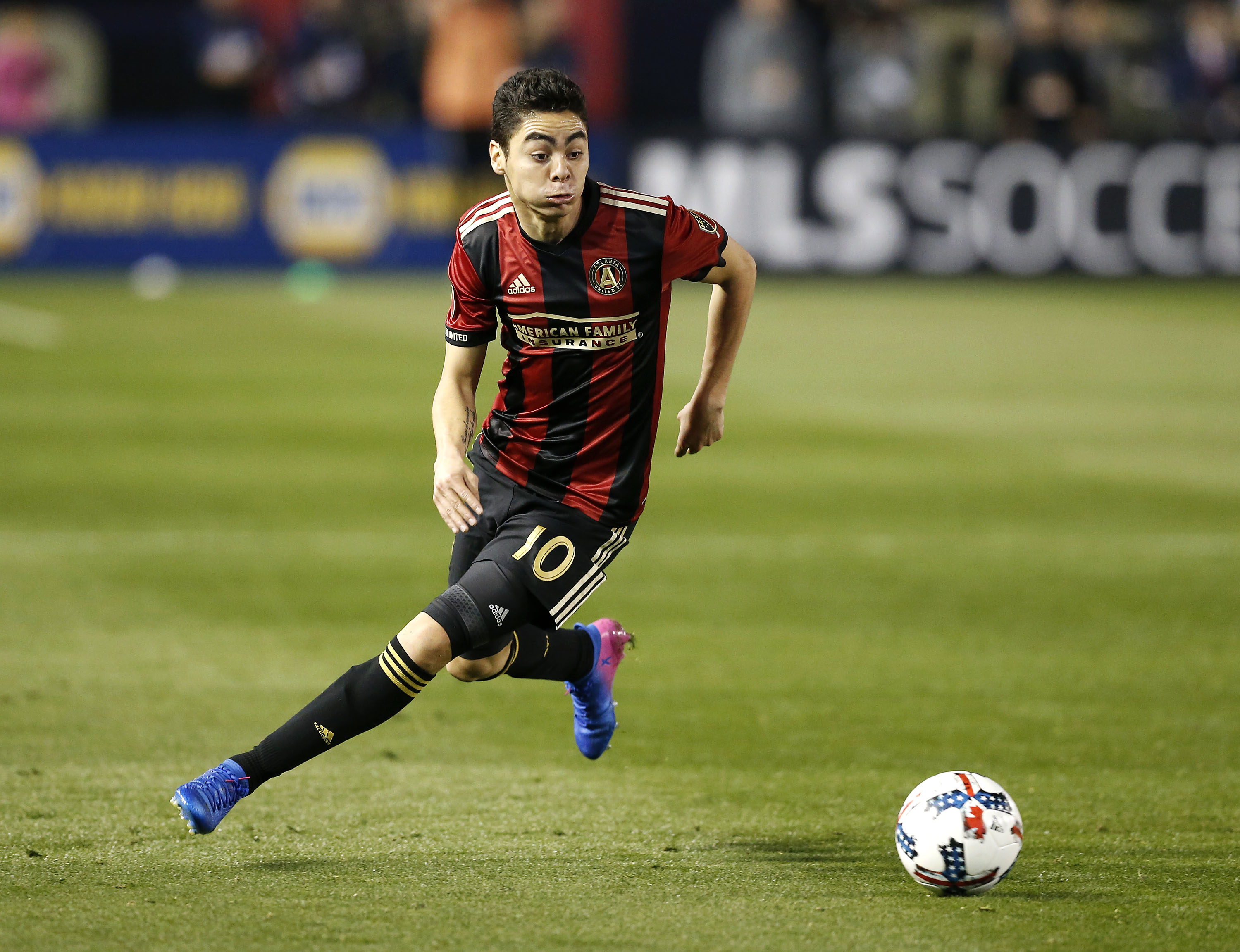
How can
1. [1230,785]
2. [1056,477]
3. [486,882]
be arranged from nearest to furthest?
[486,882], [1230,785], [1056,477]

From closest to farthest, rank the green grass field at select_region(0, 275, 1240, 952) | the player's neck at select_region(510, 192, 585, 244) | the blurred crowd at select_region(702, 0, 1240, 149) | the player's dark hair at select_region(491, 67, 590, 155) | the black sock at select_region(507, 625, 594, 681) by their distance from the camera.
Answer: the green grass field at select_region(0, 275, 1240, 952)
the player's dark hair at select_region(491, 67, 590, 155)
the player's neck at select_region(510, 192, 585, 244)
the black sock at select_region(507, 625, 594, 681)
the blurred crowd at select_region(702, 0, 1240, 149)

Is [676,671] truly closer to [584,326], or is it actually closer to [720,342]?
[720,342]

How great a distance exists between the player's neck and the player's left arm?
471mm

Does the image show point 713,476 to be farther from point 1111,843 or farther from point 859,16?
point 859,16

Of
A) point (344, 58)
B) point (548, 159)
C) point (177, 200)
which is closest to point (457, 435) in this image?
point (548, 159)

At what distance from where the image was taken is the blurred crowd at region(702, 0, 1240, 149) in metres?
22.1

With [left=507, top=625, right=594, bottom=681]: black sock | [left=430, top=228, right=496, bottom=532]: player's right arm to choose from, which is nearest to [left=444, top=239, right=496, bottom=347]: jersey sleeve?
[left=430, top=228, right=496, bottom=532]: player's right arm

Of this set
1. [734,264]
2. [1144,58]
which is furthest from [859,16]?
[734,264]

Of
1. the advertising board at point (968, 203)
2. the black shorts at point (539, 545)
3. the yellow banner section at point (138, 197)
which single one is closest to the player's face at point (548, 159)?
the black shorts at point (539, 545)

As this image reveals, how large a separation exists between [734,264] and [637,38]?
74.5ft

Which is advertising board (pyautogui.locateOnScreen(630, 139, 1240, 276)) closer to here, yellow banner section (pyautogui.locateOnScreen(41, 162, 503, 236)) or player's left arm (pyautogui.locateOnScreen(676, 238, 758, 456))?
yellow banner section (pyautogui.locateOnScreen(41, 162, 503, 236))

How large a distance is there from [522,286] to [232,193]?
700 inches

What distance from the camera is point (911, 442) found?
13.0 m

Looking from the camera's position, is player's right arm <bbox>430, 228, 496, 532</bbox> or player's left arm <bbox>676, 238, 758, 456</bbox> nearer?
player's right arm <bbox>430, 228, 496, 532</bbox>
